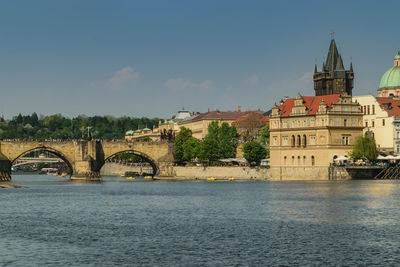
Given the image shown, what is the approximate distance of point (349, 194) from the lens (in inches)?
3548

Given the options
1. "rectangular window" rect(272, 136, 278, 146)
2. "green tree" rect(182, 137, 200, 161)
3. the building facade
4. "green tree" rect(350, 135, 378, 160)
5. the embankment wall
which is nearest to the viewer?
"green tree" rect(350, 135, 378, 160)

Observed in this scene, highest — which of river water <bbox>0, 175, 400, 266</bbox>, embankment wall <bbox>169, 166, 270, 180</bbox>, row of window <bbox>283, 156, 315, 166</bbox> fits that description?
row of window <bbox>283, 156, 315, 166</bbox>

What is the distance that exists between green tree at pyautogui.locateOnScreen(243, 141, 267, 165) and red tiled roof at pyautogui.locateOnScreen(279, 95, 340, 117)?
9.56 meters

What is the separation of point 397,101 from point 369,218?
284 feet

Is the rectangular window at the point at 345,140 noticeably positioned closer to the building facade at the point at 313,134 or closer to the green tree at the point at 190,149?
the building facade at the point at 313,134

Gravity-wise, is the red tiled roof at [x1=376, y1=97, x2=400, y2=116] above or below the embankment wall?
above

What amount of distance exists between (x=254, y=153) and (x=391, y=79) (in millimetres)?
43560

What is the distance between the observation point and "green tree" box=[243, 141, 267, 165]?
14662 cm

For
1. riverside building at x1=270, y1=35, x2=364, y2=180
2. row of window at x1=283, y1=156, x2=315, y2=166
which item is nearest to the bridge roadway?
riverside building at x1=270, y1=35, x2=364, y2=180

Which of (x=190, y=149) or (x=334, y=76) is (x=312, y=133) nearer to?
(x=334, y=76)

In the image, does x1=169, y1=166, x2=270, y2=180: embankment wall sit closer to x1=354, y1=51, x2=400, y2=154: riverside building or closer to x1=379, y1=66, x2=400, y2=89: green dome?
x1=354, y1=51, x2=400, y2=154: riverside building

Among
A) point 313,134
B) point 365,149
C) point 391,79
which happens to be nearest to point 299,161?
point 313,134

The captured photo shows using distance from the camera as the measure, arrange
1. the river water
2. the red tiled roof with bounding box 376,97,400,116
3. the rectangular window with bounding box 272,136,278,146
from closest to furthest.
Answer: the river water → the red tiled roof with bounding box 376,97,400,116 → the rectangular window with bounding box 272,136,278,146

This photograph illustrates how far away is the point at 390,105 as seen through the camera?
465ft
